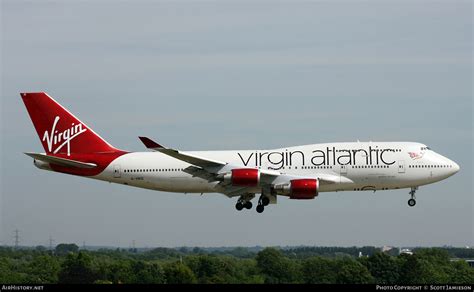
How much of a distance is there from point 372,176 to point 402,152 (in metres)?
2.81

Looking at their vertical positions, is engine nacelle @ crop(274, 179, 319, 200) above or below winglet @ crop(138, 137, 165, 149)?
below

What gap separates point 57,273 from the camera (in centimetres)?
7981

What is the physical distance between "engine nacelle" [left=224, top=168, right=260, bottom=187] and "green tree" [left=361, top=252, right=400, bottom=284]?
483 inches

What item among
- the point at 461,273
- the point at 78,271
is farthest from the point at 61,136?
the point at 461,273

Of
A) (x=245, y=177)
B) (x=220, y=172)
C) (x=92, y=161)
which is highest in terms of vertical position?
(x=92, y=161)

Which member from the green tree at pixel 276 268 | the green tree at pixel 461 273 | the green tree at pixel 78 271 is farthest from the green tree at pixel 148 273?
the green tree at pixel 461 273

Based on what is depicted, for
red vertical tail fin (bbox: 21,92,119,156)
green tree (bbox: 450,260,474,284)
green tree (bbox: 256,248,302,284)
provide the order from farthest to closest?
green tree (bbox: 450,260,474,284), red vertical tail fin (bbox: 21,92,119,156), green tree (bbox: 256,248,302,284)

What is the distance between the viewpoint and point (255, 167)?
7081cm

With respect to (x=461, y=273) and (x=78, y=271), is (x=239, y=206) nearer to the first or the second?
(x=78, y=271)

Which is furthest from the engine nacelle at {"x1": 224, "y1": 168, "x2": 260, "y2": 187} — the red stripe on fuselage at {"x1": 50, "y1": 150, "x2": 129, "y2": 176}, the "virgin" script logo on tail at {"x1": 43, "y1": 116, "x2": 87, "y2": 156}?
the "virgin" script logo on tail at {"x1": 43, "y1": 116, "x2": 87, "y2": 156}

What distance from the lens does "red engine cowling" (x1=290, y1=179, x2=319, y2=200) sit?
67.6 meters

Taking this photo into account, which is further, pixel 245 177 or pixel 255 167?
pixel 255 167

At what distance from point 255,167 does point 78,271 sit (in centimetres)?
1511

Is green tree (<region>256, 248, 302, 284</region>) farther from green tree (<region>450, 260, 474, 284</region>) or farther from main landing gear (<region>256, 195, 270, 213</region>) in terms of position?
green tree (<region>450, 260, 474, 284</region>)
